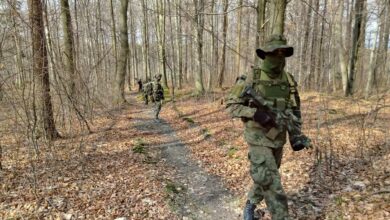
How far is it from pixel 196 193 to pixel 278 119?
2.59 m

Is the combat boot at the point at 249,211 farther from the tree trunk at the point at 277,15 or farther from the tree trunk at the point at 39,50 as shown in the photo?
the tree trunk at the point at 277,15

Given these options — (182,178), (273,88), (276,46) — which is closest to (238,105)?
(273,88)

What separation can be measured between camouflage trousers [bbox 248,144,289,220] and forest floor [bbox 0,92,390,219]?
3.09ft

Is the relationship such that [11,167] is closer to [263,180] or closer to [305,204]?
[263,180]

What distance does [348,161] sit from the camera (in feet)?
20.6

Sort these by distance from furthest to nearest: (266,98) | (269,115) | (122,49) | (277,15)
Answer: (122,49) → (277,15) → (266,98) → (269,115)

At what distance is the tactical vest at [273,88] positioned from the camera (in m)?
3.83

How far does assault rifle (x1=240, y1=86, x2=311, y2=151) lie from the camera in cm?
374

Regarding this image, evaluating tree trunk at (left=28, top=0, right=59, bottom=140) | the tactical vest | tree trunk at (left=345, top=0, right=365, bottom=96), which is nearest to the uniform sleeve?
the tactical vest

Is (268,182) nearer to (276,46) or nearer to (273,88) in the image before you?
(273,88)

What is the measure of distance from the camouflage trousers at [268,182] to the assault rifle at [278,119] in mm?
261

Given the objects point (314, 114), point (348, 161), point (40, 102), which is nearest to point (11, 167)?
point (40, 102)

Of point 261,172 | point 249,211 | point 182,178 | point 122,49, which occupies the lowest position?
point 182,178

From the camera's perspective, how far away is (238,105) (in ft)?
12.8
